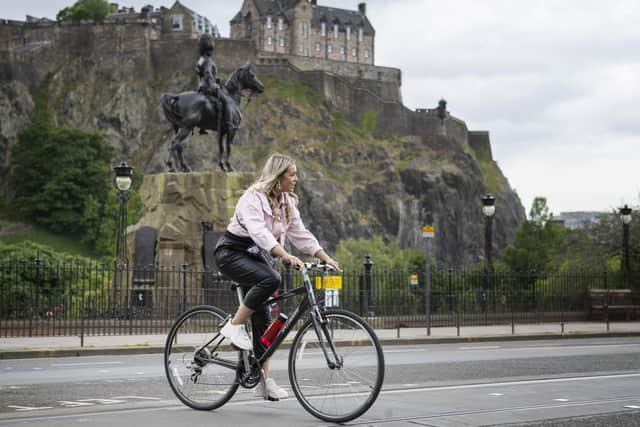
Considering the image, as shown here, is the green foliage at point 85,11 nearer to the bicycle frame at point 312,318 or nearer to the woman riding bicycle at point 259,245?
the woman riding bicycle at point 259,245

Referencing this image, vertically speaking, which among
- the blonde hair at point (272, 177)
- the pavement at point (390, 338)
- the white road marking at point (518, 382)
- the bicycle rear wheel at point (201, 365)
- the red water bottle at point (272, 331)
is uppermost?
the blonde hair at point (272, 177)

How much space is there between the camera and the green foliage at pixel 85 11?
10206 cm

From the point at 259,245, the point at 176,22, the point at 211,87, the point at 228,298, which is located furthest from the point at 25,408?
the point at 176,22

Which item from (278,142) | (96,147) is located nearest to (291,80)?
(278,142)

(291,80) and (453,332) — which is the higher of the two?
(291,80)

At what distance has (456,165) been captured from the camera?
Result: 103188 millimetres

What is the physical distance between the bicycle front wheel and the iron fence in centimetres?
1270

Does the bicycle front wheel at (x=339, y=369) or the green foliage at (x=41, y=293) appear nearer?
the bicycle front wheel at (x=339, y=369)

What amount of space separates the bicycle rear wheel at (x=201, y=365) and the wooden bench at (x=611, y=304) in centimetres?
2119

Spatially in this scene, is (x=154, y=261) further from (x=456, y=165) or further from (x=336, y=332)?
(x=456, y=165)

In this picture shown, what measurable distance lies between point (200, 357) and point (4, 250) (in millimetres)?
29248

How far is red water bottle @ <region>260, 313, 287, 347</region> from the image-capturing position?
693 cm

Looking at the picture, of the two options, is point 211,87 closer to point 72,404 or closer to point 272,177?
point 72,404

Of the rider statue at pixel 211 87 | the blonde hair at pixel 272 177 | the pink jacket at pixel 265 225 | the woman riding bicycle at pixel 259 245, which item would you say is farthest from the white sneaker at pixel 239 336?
the rider statue at pixel 211 87
